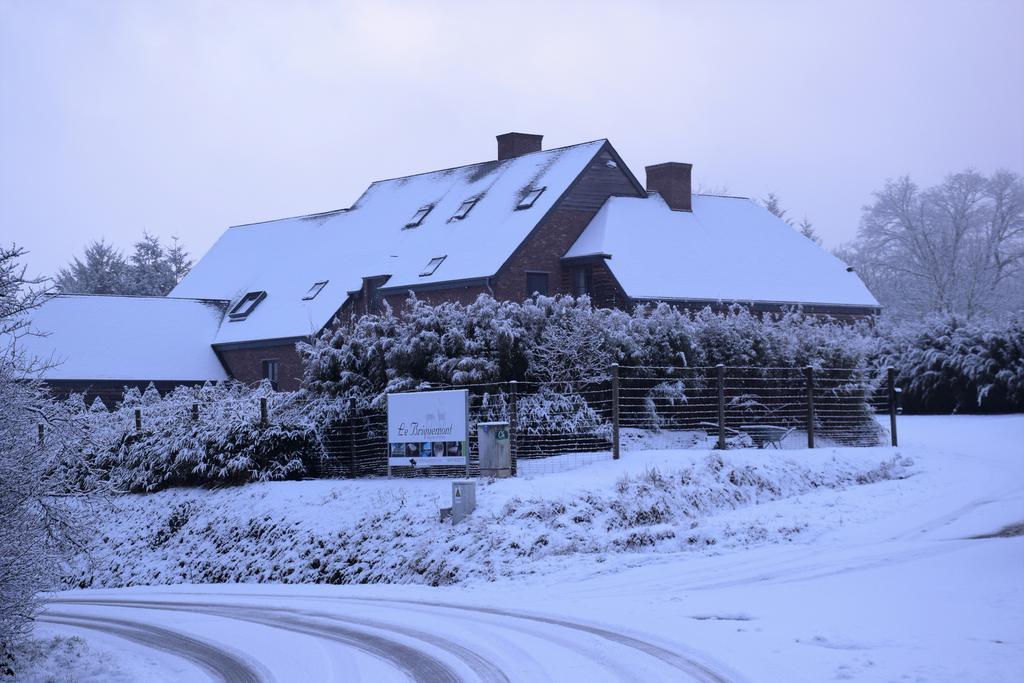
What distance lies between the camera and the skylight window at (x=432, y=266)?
128 ft

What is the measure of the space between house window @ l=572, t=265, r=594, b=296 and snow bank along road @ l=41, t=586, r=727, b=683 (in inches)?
895

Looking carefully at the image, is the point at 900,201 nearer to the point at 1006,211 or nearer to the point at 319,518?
the point at 1006,211

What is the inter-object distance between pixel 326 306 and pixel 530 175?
26.9 ft

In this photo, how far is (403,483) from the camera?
21391 millimetres

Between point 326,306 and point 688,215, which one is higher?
point 688,215

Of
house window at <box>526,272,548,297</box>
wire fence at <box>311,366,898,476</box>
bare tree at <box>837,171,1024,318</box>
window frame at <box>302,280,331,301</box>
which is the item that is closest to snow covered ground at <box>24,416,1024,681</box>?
wire fence at <box>311,366,898,476</box>

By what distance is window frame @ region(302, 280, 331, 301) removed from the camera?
42.6 m

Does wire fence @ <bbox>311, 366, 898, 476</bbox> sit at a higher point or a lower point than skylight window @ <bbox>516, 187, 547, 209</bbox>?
lower

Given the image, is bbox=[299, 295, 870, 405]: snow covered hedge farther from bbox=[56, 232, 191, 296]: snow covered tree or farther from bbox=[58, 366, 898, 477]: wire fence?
bbox=[56, 232, 191, 296]: snow covered tree

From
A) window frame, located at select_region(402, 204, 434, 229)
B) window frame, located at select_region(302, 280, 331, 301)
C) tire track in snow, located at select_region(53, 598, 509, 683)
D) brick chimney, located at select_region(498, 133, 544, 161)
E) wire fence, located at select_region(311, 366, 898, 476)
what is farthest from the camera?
brick chimney, located at select_region(498, 133, 544, 161)

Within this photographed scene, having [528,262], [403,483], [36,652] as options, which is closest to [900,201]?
[528,262]

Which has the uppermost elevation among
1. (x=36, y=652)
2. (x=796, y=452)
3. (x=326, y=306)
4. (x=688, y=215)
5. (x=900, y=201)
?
(x=900, y=201)

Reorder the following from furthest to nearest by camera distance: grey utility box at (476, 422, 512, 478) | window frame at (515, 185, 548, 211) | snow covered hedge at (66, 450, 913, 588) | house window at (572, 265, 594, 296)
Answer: window frame at (515, 185, 548, 211)
house window at (572, 265, 594, 296)
grey utility box at (476, 422, 512, 478)
snow covered hedge at (66, 450, 913, 588)

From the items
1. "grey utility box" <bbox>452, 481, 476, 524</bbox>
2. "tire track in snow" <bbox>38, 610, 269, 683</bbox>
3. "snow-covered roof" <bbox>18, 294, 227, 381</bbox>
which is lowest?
"tire track in snow" <bbox>38, 610, 269, 683</bbox>
